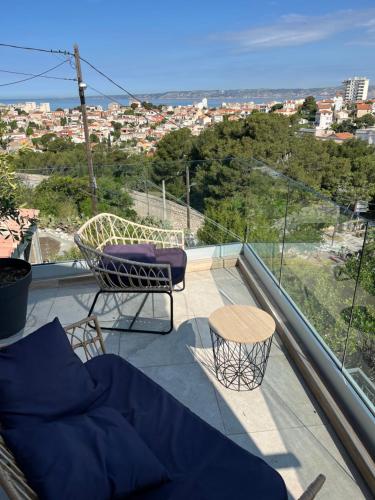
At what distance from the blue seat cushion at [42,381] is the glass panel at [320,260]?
1510 mm

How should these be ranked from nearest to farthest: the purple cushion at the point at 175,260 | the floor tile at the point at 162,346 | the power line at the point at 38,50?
1. the floor tile at the point at 162,346
2. the purple cushion at the point at 175,260
3. the power line at the point at 38,50

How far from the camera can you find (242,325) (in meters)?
2.25

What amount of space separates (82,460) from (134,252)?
211 centimetres

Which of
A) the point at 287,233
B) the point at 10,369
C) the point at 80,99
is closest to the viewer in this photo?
the point at 10,369

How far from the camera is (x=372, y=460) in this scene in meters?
1.70

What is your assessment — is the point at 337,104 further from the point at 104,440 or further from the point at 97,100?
the point at 104,440

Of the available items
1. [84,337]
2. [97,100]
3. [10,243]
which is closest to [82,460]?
[84,337]

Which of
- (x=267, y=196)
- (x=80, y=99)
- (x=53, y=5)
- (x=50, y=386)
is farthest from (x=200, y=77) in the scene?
(x=50, y=386)

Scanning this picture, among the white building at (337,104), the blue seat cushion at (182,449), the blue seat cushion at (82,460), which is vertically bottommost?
the blue seat cushion at (182,449)

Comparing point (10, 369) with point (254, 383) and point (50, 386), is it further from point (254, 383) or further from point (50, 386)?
point (254, 383)

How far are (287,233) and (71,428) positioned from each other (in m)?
2.36

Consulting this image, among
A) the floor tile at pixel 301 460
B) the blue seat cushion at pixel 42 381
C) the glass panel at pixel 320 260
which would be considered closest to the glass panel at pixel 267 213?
the glass panel at pixel 320 260

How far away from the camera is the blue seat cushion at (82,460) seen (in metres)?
1.07

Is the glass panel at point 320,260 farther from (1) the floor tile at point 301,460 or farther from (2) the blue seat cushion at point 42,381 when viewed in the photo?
(2) the blue seat cushion at point 42,381
